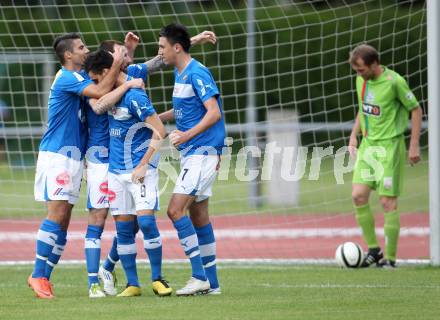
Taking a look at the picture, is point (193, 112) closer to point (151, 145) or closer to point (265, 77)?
point (151, 145)

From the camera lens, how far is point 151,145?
8312mm

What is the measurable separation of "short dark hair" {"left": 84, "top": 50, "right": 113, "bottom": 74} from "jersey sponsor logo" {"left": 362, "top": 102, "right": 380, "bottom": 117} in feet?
11.1

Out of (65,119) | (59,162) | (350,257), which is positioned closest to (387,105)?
(350,257)

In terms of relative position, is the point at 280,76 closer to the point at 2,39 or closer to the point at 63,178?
the point at 2,39

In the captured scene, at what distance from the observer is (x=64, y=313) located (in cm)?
751

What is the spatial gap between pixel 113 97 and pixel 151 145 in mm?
486

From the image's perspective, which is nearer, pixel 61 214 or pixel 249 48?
pixel 61 214

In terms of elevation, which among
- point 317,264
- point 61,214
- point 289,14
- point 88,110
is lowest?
point 317,264

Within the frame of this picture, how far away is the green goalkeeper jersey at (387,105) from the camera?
1083 cm

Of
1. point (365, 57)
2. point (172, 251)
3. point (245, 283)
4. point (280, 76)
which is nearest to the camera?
point (245, 283)

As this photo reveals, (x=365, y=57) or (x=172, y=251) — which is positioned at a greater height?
(x=365, y=57)

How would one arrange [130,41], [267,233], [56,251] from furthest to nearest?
[267,233] < [130,41] < [56,251]

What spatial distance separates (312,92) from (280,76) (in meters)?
0.66

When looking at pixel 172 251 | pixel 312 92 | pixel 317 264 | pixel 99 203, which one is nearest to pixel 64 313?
pixel 99 203
